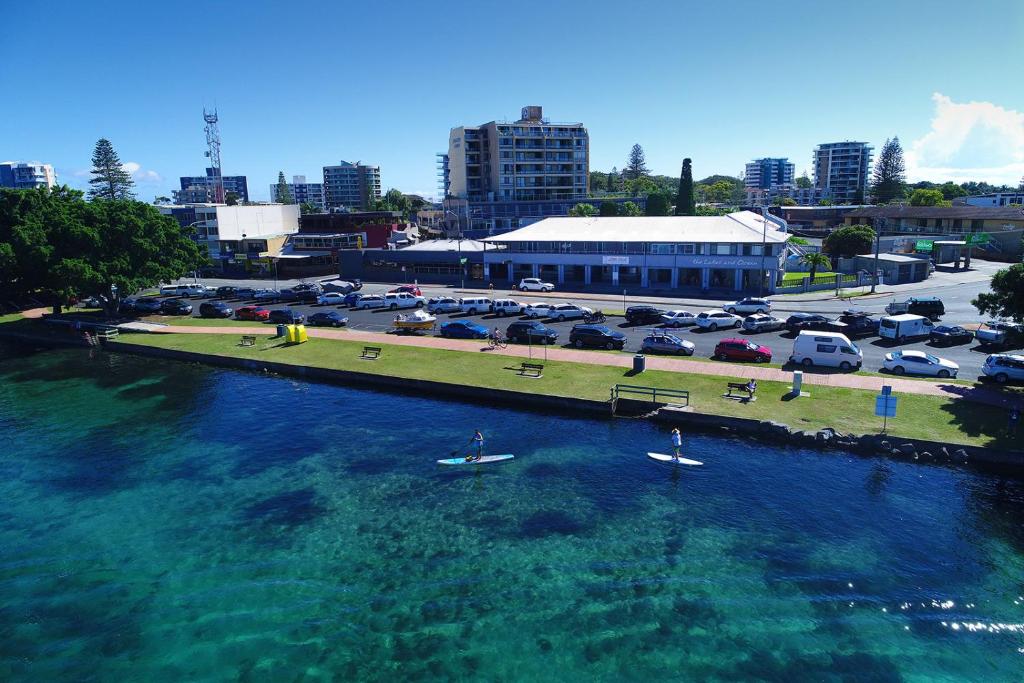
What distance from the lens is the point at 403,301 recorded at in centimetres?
7131

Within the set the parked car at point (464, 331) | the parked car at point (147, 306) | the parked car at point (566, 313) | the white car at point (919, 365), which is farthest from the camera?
the parked car at point (147, 306)

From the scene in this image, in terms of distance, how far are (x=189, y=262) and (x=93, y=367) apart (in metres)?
21.4

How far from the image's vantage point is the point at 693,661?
1848 centimetres

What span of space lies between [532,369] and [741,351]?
1444cm

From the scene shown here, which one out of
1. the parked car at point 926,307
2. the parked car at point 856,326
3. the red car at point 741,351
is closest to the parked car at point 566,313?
the red car at point 741,351

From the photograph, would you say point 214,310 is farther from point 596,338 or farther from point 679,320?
point 679,320

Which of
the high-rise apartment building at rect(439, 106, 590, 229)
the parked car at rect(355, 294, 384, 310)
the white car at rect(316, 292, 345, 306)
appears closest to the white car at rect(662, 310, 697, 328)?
the parked car at rect(355, 294, 384, 310)

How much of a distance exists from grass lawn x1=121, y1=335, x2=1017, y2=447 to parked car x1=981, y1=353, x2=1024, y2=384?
5.08m

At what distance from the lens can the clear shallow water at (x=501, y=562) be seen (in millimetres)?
18969

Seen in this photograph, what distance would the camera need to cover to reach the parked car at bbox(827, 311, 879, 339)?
166 feet

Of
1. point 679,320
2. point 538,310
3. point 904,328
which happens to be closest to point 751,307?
point 679,320

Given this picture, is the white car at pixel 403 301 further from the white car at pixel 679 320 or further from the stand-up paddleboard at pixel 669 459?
the stand-up paddleboard at pixel 669 459

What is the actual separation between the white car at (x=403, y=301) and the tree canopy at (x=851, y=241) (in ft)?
208

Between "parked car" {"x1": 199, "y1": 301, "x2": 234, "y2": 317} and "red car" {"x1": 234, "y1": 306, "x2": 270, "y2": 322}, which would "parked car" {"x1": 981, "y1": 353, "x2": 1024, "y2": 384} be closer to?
"red car" {"x1": 234, "y1": 306, "x2": 270, "y2": 322}
